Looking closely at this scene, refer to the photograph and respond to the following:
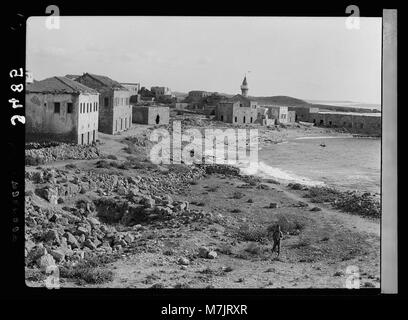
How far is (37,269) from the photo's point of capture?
6184 mm

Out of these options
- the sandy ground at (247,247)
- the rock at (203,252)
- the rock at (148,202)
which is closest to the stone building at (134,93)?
the sandy ground at (247,247)

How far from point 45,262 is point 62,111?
9.44 feet

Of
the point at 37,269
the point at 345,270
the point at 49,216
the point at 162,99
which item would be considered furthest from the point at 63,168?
the point at 345,270

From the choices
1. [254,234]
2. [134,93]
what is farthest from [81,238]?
[134,93]

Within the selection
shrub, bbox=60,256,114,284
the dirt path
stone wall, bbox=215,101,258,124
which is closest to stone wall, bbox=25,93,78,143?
shrub, bbox=60,256,114,284

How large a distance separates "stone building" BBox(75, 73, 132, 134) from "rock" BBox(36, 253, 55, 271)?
3.03 metres

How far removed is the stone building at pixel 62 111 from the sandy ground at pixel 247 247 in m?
0.47

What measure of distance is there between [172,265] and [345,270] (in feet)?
7.58

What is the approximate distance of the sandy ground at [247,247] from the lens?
20.6 ft

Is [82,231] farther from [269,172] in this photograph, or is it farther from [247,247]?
[269,172]

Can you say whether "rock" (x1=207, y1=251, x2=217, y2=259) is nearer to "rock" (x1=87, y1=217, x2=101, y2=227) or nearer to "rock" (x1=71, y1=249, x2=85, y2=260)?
"rock" (x1=71, y1=249, x2=85, y2=260)

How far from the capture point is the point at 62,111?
26.8ft

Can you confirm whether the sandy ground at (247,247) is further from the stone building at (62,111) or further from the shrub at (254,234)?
the stone building at (62,111)

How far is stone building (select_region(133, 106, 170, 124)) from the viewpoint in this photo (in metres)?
9.55
